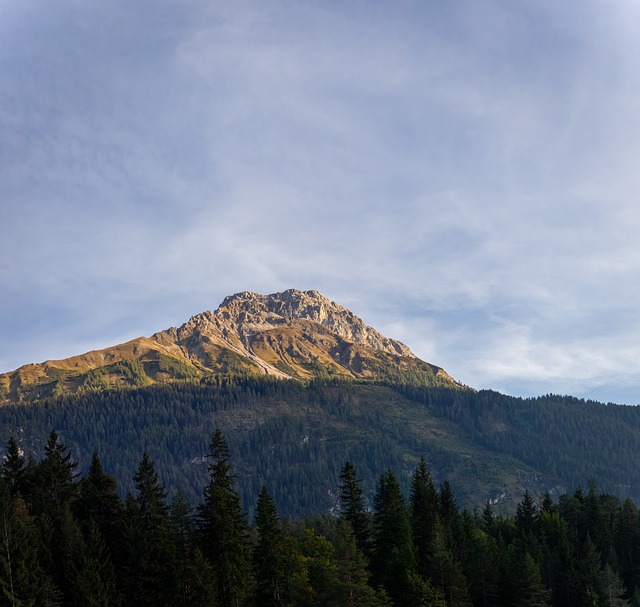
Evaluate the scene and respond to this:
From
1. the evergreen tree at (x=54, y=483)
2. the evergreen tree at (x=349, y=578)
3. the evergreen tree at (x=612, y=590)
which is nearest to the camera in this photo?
the evergreen tree at (x=349, y=578)

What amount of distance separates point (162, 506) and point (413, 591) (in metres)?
33.9

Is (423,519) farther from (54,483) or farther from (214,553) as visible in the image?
(54,483)

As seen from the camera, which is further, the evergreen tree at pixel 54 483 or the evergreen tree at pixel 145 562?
the evergreen tree at pixel 54 483

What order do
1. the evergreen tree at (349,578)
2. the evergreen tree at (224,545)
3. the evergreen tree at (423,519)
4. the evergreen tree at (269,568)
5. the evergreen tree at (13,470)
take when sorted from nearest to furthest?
1. the evergreen tree at (349,578)
2. the evergreen tree at (224,545)
3. the evergreen tree at (269,568)
4. the evergreen tree at (13,470)
5. the evergreen tree at (423,519)

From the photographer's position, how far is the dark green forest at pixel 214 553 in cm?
7869

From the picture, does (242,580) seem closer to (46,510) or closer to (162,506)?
(162,506)

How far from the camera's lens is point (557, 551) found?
466 feet

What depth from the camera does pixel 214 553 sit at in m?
89.6

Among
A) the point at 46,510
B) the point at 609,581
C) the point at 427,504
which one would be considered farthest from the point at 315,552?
the point at 609,581

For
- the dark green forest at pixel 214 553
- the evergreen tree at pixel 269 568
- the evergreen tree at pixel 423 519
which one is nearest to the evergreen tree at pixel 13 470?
the dark green forest at pixel 214 553

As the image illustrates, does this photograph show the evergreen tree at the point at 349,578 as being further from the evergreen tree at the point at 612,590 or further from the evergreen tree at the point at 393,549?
the evergreen tree at the point at 612,590

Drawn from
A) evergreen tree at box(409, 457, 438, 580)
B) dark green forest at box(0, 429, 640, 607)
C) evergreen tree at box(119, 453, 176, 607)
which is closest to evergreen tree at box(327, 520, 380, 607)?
dark green forest at box(0, 429, 640, 607)

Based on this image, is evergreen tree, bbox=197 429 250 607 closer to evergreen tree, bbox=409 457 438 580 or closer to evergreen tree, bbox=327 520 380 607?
evergreen tree, bbox=327 520 380 607

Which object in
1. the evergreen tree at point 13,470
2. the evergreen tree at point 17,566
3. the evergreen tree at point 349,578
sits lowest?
the evergreen tree at point 349,578
